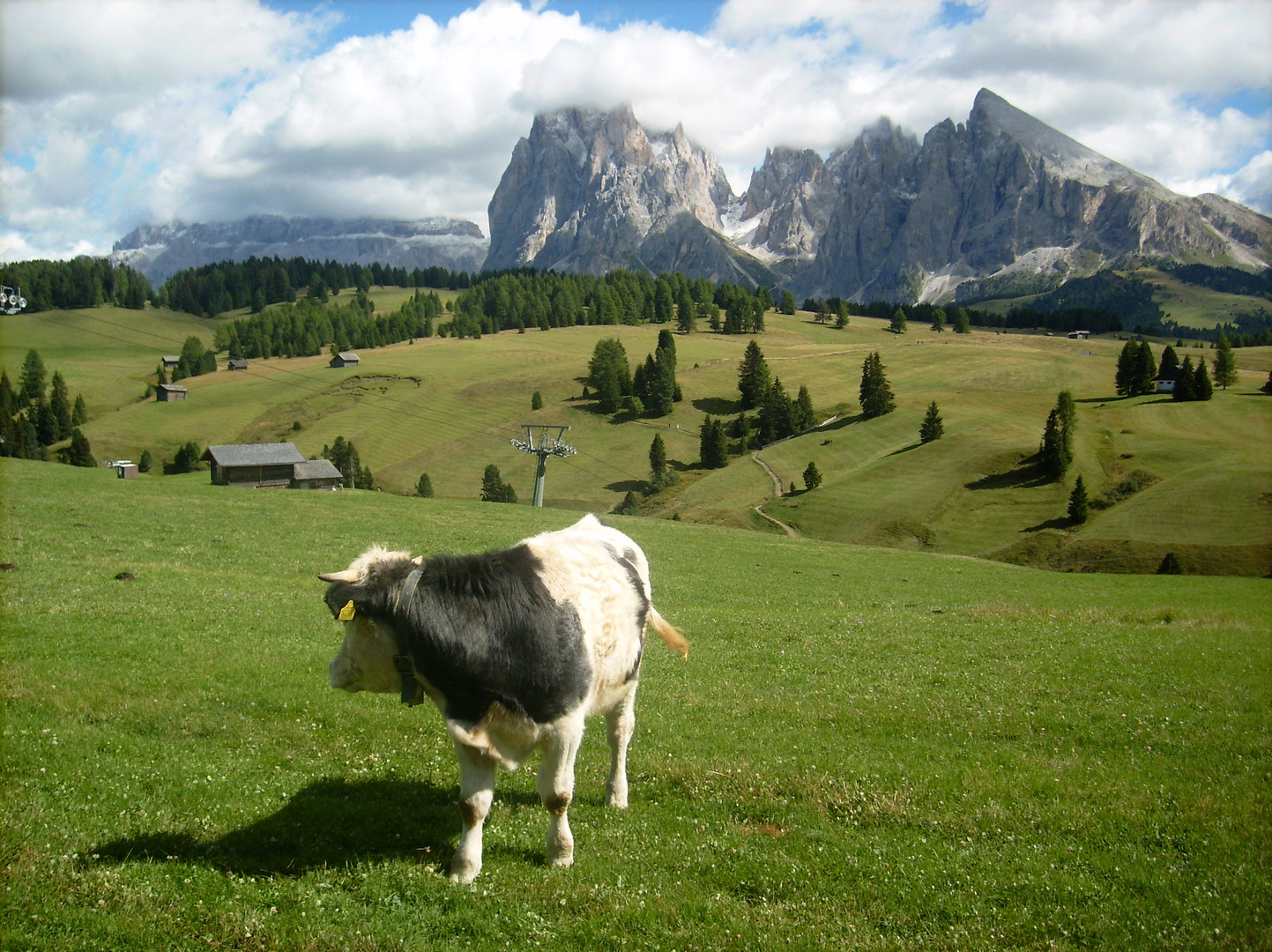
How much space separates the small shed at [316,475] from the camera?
8725 cm

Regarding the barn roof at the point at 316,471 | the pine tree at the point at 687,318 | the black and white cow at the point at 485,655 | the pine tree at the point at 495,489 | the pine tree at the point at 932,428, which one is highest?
the pine tree at the point at 687,318

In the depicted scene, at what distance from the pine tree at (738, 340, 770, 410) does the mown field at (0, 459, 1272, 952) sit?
359 feet

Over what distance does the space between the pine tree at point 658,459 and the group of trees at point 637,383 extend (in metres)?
23.6

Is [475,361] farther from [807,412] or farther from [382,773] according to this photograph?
[382,773]

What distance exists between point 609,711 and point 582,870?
6.63 ft

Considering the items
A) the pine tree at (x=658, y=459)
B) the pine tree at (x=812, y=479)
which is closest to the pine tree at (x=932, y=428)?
the pine tree at (x=812, y=479)

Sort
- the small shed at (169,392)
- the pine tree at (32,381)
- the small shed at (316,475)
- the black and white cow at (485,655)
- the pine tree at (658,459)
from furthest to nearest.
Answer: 1. the small shed at (169,392)
2. the pine tree at (32,381)
3. the pine tree at (658,459)
4. the small shed at (316,475)
5. the black and white cow at (485,655)

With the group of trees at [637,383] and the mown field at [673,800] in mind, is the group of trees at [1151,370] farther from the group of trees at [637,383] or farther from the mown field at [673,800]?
the mown field at [673,800]

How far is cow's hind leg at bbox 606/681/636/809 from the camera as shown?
367 inches

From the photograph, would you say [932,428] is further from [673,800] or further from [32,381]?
[32,381]

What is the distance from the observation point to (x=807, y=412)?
119m

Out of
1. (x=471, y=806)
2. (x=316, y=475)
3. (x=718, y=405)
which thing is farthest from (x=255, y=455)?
(x=471, y=806)

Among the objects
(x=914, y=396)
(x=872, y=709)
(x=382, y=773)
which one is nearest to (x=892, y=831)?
(x=872, y=709)

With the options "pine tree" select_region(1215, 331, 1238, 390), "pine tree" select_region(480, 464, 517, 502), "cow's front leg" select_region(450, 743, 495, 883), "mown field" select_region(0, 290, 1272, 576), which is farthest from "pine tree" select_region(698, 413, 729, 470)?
"cow's front leg" select_region(450, 743, 495, 883)
